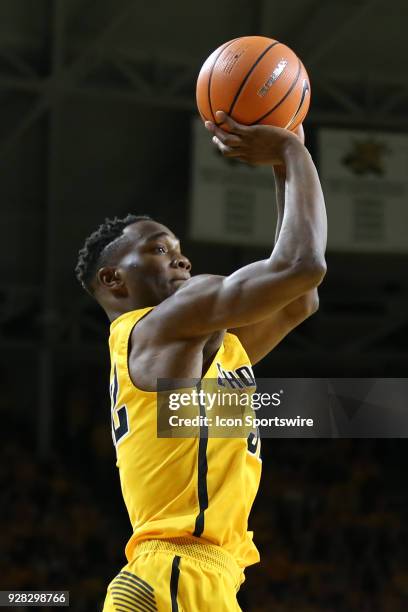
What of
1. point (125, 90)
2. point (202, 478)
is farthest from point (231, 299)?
point (125, 90)

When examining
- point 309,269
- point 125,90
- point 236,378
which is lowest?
point 236,378

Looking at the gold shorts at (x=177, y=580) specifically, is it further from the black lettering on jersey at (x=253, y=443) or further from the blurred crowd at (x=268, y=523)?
the blurred crowd at (x=268, y=523)

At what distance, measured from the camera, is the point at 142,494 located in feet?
9.64

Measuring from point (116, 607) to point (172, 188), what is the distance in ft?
25.8

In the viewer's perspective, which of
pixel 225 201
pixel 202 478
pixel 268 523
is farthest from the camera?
pixel 268 523

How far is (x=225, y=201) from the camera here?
9.18m

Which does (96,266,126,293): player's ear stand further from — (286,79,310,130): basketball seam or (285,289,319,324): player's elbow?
(286,79,310,130): basketball seam

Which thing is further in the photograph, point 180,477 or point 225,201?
point 225,201

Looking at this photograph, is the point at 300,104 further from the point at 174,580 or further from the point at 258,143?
the point at 174,580

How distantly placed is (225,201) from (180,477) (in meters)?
6.47

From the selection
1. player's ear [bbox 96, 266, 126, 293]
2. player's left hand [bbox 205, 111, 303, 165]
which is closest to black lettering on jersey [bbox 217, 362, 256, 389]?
player's ear [bbox 96, 266, 126, 293]

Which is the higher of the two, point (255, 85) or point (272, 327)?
point (255, 85)

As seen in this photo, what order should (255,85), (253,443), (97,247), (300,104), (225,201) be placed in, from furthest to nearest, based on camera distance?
(225,201) → (97,247) → (300,104) → (255,85) → (253,443)

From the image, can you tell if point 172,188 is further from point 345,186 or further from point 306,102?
point 306,102
